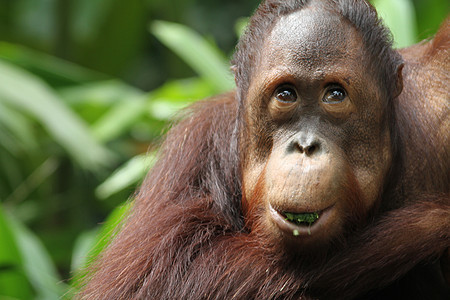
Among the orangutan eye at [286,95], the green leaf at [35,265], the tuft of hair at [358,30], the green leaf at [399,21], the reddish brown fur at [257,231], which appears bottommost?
the green leaf at [35,265]

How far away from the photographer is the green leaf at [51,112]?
3938mm

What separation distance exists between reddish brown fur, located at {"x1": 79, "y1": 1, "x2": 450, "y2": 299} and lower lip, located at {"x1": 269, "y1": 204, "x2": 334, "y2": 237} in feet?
0.50

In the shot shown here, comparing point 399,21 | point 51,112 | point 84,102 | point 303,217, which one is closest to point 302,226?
point 303,217

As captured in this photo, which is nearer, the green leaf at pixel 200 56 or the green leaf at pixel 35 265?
the green leaf at pixel 35 265

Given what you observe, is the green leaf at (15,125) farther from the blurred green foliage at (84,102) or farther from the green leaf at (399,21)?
the green leaf at (399,21)

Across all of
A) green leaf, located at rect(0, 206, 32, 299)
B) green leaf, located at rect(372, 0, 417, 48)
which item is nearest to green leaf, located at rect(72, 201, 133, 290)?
green leaf, located at rect(0, 206, 32, 299)

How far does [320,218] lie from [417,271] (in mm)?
526

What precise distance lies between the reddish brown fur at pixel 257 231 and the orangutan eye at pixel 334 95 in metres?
0.27

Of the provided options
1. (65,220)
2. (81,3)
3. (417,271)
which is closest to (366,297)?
(417,271)

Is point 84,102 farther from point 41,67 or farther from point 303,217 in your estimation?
point 303,217

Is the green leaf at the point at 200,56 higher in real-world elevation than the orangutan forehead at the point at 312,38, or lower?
lower

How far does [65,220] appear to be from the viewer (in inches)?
237

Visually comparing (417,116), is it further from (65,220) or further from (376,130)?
(65,220)

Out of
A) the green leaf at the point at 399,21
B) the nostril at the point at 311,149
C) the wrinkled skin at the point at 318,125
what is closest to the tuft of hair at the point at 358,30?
the wrinkled skin at the point at 318,125
